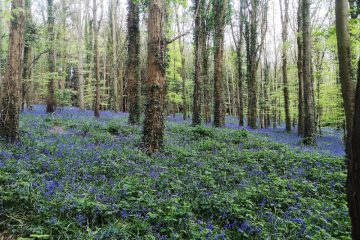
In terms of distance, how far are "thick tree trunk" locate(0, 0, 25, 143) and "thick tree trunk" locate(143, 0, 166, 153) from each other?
4.02 metres

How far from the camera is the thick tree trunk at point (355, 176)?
6.25ft

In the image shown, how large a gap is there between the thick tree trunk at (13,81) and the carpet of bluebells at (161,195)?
641 mm

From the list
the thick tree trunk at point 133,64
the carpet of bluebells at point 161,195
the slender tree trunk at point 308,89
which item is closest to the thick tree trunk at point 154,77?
the carpet of bluebells at point 161,195

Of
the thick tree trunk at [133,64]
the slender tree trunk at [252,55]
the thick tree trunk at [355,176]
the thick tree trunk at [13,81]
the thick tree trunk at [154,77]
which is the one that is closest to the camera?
the thick tree trunk at [355,176]


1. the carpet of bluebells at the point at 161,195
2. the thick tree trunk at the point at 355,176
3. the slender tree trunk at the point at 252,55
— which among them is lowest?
the carpet of bluebells at the point at 161,195

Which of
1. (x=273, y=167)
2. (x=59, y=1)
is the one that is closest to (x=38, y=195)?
(x=273, y=167)

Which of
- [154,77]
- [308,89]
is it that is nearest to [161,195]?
[154,77]

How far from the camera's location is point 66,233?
12.6 feet

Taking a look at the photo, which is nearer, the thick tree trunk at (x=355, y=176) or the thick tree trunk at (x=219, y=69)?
Answer: the thick tree trunk at (x=355, y=176)

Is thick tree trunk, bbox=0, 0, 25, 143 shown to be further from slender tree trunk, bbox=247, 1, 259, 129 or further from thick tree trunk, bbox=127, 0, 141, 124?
slender tree trunk, bbox=247, 1, 259, 129

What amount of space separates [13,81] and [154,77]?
4414mm

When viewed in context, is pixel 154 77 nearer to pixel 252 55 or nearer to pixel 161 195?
pixel 161 195

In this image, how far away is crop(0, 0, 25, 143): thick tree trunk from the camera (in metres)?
8.67

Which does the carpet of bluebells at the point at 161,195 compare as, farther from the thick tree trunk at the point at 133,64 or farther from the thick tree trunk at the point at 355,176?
the thick tree trunk at the point at 133,64
